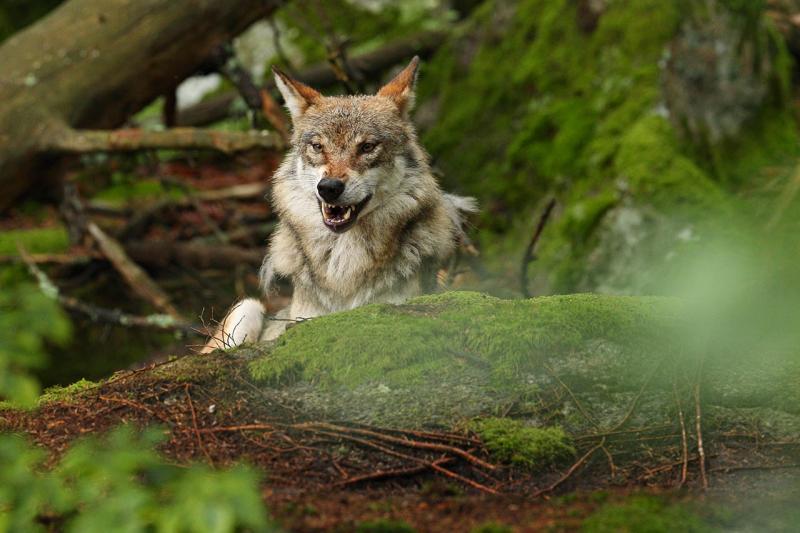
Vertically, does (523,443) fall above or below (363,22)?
above

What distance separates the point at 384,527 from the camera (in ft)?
10.5

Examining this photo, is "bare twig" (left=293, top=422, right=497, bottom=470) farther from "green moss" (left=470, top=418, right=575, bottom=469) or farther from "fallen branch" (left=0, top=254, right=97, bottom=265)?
"fallen branch" (left=0, top=254, right=97, bottom=265)

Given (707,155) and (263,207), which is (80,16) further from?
(707,155)

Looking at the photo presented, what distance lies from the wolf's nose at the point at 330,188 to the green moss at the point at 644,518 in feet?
11.4

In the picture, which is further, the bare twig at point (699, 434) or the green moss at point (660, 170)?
the green moss at point (660, 170)

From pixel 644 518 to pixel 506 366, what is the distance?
1396 mm

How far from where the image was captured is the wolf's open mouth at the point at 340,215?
641cm

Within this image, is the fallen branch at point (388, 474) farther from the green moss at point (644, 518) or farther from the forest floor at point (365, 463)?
the green moss at point (644, 518)

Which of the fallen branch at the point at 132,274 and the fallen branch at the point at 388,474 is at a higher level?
the fallen branch at the point at 388,474

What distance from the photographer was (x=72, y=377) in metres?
10.9

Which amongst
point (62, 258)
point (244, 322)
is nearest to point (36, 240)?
point (62, 258)

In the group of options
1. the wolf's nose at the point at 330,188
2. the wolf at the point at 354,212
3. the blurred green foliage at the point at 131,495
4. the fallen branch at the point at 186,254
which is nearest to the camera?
the blurred green foliage at the point at 131,495

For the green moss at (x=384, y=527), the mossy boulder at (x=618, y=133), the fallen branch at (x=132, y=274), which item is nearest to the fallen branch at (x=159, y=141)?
the fallen branch at (x=132, y=274)

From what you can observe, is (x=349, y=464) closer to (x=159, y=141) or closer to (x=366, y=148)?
(x=366, y=148)
